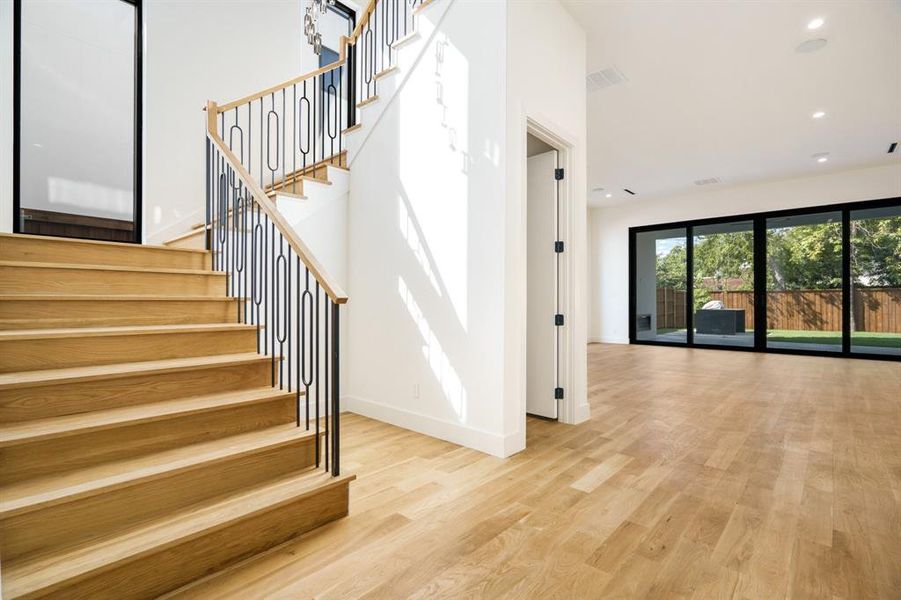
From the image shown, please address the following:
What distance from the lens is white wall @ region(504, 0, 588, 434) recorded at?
3068 mm

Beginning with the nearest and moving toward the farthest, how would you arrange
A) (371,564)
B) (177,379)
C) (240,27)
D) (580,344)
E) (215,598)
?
(215,598), (371,564), (177,379), (580,344), (240,27)

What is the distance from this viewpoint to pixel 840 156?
23.4 feet

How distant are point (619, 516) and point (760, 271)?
836 centimetres

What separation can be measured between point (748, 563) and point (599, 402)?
279 cm

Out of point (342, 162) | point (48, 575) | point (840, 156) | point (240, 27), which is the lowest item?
point (48, 575)

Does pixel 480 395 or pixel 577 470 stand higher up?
pixel 480 395

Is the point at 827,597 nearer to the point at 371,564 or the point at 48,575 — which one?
the point at 371,564

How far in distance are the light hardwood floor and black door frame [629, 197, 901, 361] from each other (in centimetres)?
495

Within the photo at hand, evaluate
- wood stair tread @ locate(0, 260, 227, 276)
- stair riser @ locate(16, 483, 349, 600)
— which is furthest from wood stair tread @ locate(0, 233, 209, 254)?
stair riser @ locate(16, 483, 349, 600)

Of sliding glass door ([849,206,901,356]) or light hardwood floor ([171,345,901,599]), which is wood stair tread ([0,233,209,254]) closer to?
light hardwood floor ([171,345,901,599])

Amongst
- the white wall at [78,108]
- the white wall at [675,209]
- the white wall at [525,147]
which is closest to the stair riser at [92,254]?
the white wall at [78,108]

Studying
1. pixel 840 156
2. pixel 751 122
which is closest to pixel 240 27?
pixel 751 122

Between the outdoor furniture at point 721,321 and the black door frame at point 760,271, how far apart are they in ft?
0.61

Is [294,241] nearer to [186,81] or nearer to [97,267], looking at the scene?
[97,267]
